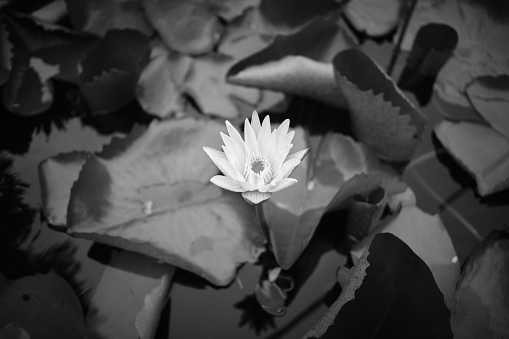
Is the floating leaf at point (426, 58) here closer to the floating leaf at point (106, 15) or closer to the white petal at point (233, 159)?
the white petal at point (233, 159)

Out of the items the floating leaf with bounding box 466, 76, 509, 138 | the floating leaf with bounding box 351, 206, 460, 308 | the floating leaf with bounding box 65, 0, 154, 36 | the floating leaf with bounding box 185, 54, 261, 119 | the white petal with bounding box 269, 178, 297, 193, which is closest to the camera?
the white petal with bounding box 269, 178, 297, 193

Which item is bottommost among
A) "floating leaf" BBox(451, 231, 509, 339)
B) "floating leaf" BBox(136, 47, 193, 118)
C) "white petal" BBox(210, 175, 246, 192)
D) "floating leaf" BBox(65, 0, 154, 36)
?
"floating leaf" BBox(451, 231, 509, 339)

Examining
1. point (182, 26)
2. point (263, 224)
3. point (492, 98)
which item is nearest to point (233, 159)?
point (263, 224)

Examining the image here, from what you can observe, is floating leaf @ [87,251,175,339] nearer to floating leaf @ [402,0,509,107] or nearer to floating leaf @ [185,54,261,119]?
floating leaf @ [185,54,261,119]

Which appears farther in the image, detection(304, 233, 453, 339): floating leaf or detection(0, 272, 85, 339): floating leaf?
detection(0, 272, 85, 339): floating leaf

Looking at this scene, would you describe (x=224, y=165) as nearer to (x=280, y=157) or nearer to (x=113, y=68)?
(x=280, y=157)

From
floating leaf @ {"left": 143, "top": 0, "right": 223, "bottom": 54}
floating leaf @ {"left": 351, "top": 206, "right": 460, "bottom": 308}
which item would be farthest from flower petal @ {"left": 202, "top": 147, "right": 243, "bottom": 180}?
floating leaf @ {"left": 143, "top": 0, "right": 223, "bottom": 54}

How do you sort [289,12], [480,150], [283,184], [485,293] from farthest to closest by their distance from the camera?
1. [289,12]
2. [480,150]
3. [485,293]
4. [283,184]
